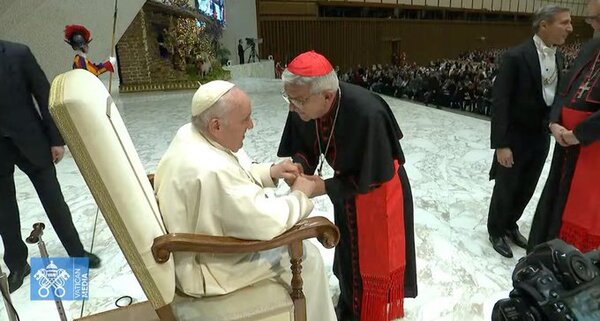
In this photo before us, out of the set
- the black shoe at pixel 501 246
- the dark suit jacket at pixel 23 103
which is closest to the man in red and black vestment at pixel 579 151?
the black shoe at pixel 501 246

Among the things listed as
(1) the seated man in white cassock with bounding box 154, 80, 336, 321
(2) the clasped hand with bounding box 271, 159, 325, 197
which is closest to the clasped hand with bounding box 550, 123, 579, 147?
(2) the clasped hand with bounding box 271, 159, 325, 197

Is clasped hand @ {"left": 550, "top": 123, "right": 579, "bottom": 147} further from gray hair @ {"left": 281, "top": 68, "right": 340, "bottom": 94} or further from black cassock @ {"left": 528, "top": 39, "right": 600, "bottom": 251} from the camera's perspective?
gray hair @ {"left": 281, "top": 68, "right": 340, "bottom": 94}

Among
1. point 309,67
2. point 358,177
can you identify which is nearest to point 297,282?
point 358,177

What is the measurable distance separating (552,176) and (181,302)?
1850mm

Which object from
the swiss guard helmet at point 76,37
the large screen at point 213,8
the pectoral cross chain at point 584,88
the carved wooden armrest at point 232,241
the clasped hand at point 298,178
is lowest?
the carved wooden armrest at point 232,241

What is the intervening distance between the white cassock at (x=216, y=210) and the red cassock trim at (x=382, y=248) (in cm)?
40

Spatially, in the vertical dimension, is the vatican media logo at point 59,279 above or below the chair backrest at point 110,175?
below

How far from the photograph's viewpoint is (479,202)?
3.20 meters

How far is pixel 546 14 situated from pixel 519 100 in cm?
45

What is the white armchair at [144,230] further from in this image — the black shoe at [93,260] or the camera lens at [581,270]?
the black shoe at [93,260]

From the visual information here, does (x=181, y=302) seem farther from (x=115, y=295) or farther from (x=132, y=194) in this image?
(x=115, y=295)

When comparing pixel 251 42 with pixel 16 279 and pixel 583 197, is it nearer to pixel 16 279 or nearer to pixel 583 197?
pixel 16 279

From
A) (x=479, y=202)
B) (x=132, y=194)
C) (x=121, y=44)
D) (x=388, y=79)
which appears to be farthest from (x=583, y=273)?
(x=121, y=44)

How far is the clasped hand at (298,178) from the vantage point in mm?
1621
